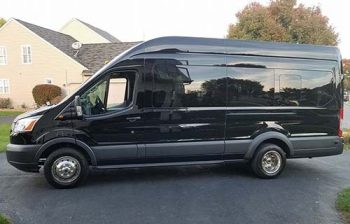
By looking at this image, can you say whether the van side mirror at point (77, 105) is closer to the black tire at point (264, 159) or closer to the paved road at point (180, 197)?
the paved road at point (180, 197)

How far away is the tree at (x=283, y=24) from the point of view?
125 ft

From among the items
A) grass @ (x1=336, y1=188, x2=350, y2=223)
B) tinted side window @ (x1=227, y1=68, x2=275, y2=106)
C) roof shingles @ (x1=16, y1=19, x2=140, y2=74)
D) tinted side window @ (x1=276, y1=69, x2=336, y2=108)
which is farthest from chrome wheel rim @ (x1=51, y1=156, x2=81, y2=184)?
roof shingles @ (x1=16, y1=19, x2=140, y2=74)

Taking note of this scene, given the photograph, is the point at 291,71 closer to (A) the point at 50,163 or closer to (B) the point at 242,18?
(A) the point at 50,163

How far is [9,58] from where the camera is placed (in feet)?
107

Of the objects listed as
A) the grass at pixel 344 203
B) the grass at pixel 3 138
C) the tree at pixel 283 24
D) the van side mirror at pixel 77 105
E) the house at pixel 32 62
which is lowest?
the grass at pixel 344 203

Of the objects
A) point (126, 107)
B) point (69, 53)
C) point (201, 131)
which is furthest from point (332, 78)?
point (69, 53)

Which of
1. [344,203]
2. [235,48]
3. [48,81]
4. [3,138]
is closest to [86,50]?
[48,81]

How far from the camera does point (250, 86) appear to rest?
746 centimetres

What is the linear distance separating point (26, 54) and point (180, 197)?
2934 cm

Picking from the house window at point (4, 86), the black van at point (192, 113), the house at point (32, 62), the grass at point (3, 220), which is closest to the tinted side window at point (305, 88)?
the black van at point (192, 113)

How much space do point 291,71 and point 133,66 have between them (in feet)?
10.2

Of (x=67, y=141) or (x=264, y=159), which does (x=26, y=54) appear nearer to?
(x=67, y=141)

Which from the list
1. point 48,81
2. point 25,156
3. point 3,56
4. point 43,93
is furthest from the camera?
point 3,56

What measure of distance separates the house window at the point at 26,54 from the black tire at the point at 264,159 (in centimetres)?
2849
